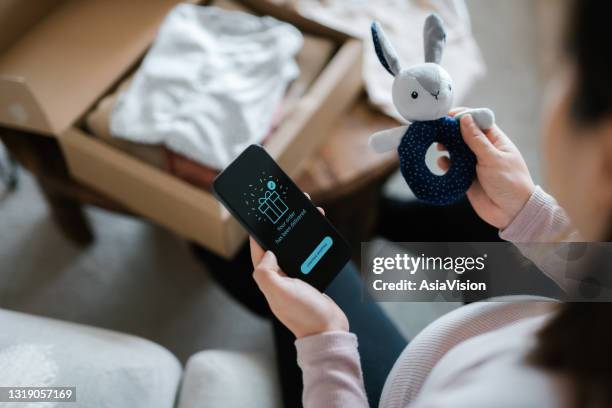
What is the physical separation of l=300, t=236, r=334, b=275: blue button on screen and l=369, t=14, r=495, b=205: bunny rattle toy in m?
0.11

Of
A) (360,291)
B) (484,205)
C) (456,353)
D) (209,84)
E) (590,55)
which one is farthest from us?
(209,84)

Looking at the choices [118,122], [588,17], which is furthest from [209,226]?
[588,17]

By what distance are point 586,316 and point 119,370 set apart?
0.47m

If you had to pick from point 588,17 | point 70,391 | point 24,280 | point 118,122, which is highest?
point 588,17

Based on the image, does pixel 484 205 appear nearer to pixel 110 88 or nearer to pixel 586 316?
pixel 586 316

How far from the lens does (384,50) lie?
0.56 m

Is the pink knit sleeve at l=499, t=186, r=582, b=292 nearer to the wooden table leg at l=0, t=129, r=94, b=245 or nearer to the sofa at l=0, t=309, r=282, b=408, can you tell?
the sofa at l=0, t=309, r=282, b=408

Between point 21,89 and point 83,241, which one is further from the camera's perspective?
point 83,241

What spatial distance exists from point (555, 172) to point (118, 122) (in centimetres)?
64

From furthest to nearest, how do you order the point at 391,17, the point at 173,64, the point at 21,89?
the point at 391,17 → the point at 173,64 → the point at 21,89

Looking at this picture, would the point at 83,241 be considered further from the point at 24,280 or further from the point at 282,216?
the point at 282,216

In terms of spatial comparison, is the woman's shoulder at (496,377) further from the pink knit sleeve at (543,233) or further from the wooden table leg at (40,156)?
the wooden table leg at (40,156)

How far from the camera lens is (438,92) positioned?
1.87 feet

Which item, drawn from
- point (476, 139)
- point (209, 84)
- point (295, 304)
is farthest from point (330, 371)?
point (209, 84)
